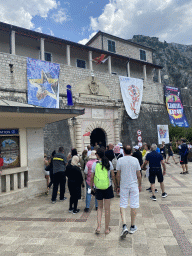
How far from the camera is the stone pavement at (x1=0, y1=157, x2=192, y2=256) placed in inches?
119

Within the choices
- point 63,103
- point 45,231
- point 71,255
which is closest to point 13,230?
point 45,231

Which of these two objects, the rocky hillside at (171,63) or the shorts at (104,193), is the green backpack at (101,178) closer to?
the shorts at (104,193)

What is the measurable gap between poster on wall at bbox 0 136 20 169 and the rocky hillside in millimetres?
43573

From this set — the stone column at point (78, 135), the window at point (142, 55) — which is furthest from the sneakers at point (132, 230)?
the window at point (142, 55)

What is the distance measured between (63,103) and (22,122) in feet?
28.5

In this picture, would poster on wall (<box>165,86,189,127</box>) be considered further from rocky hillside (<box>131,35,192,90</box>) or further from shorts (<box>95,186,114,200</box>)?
rocky hillside (<box>131,35,192,90</box>)

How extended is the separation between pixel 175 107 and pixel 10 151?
2187 cm

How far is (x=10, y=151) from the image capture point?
6.21 m


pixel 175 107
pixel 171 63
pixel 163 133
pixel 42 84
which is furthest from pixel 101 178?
pixel 171 63

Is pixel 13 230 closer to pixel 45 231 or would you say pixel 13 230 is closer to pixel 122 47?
pixel 45 231

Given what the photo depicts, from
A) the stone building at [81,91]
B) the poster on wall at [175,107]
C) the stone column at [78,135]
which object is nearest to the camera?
the stone building at [81,91]

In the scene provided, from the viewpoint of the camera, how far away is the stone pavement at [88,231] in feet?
9.89

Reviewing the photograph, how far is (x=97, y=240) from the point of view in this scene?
10.9 feet

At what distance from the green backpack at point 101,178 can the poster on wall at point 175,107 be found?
67.9 ft
